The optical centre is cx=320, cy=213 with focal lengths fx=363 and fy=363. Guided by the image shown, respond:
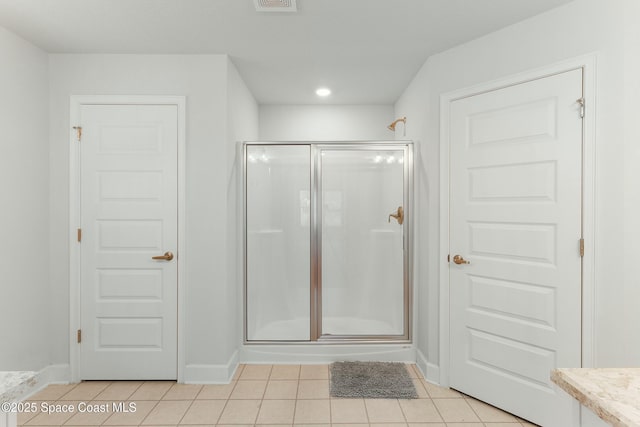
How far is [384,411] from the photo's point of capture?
2.25 metres

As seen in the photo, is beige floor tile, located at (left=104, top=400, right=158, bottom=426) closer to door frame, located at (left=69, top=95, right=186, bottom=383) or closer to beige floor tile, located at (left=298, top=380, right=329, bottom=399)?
door frame, located at (left=69, top=95, right=186, bottom=383)

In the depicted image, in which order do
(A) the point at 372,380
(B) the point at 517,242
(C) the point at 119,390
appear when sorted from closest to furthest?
(B) the point at 517,242 → (C) the point at 119,390 → (A) the point at 372,380

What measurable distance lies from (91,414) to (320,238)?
1914 millimetres

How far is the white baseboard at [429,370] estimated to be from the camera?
2.60 meters

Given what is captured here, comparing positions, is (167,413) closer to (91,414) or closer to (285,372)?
(91,414)

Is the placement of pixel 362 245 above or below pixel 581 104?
below

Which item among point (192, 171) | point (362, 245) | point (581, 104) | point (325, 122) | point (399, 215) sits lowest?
point (362, 245)

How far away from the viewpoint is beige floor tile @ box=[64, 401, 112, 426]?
2137mm

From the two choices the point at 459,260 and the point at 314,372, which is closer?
the point at 459,260

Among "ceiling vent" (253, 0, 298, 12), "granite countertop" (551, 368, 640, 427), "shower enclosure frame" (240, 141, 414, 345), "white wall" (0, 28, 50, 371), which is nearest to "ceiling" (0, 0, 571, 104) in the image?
"ceiling vent" (253, 0, 298, 12)

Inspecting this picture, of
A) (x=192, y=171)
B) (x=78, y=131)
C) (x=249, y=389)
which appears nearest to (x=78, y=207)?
(x=78, y=131)

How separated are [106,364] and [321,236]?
6.07 feet

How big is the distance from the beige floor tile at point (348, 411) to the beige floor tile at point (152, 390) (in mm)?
1175

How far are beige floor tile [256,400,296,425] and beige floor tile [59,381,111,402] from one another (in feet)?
3.85
